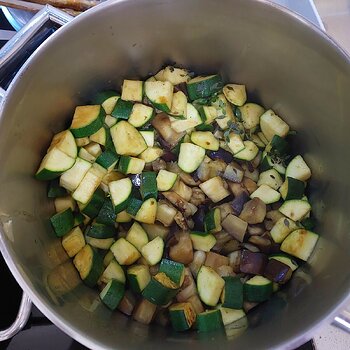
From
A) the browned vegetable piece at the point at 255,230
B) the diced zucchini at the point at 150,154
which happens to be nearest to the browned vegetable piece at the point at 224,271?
the browned vegetable piece at the point at 255,230

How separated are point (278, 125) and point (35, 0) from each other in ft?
2.42

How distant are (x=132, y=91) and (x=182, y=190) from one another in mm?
278

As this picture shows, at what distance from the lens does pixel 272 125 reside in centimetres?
121

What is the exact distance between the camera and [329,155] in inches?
44.9

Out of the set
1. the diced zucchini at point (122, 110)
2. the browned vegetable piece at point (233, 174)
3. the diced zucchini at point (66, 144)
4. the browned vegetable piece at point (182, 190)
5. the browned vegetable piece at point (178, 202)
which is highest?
the browned vegetable piece at point (233, 174)

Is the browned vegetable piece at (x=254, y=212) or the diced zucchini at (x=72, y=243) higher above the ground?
the browned vegetable piece at (x=254, y=212)

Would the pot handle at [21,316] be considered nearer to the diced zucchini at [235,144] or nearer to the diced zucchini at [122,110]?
the diced zucchini at [122,110]

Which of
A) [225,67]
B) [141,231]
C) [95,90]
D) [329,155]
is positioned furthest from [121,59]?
[329,155]

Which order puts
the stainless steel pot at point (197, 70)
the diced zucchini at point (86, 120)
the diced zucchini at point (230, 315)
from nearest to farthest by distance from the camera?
the stainless steel pot at point (197, 70), the diced zucchini at point (230, 315), the diced zucchini at point (86, 120)

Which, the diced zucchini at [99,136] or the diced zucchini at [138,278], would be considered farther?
the diced zucchini at [99,136]

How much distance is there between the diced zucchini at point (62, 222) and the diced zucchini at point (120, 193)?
0.11 metres

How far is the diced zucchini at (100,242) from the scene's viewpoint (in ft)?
3.61

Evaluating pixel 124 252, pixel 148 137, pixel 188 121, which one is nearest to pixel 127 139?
pixel 148 137

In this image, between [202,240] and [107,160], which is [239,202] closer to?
[202,240]
